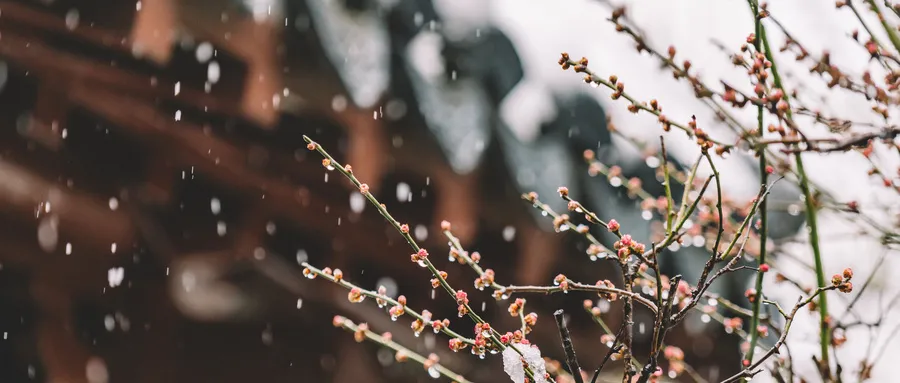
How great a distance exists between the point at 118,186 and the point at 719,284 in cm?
256

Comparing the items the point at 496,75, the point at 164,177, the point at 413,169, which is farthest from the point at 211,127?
the point at 496,75

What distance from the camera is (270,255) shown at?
251cm

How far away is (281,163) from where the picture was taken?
2344 mm

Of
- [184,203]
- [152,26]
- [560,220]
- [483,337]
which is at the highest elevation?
[560,220]

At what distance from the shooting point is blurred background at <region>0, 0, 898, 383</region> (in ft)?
6.93

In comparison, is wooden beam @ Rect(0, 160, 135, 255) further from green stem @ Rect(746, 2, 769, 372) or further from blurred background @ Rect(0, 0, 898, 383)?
green stem @ Rect(746, 2, 769, 372)

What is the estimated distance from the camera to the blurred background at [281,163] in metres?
2.11

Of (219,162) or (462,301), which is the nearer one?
(462,301)

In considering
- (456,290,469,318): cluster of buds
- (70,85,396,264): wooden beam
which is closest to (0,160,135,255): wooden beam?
(70,85,396,264): wooden beam

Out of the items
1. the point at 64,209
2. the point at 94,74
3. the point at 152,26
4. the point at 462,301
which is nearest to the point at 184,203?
the point at 64,209

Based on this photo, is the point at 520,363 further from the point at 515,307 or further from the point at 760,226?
the point at 760,226

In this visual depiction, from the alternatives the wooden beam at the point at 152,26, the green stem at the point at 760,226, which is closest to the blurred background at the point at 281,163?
the wooden beam at the point at 152,26

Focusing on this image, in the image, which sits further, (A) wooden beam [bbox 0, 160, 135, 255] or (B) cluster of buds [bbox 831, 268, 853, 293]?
(A) wooden beam [bbox 0, 160, 135, 255]

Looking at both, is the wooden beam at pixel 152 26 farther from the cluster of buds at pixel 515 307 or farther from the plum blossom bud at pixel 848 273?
the plum blossom bud at pixel 848 273
